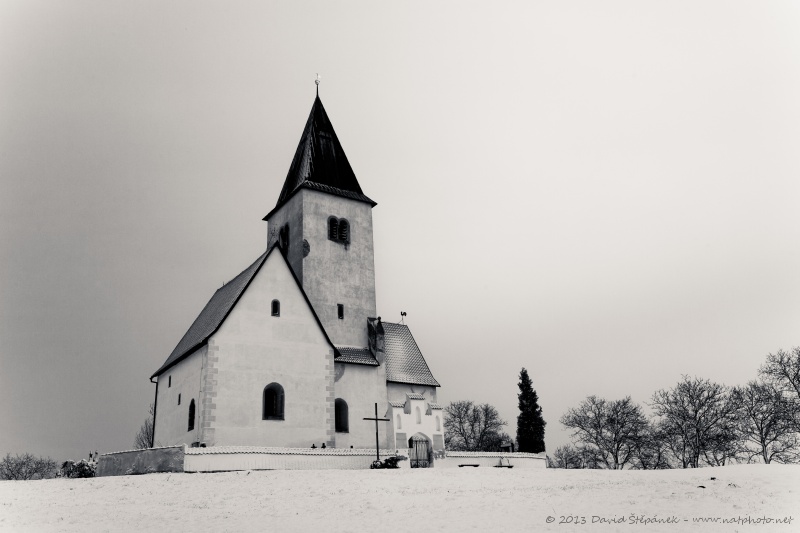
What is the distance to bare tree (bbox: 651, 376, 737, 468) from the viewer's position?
4975 centimetres

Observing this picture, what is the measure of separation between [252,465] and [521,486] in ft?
35.8

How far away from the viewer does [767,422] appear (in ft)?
153

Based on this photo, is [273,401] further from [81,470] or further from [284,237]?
[284,237]

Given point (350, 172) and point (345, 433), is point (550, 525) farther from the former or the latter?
point (350, 172)

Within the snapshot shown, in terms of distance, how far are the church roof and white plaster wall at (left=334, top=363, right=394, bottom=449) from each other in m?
11.0

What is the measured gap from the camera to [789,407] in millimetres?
44531

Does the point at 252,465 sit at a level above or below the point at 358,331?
below

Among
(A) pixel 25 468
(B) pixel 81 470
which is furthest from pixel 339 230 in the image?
(A) pixel 25 468

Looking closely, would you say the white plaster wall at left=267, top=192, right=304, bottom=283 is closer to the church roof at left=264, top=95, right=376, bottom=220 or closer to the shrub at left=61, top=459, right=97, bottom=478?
the church roof at left=264, top=95, right=376, bottom=220

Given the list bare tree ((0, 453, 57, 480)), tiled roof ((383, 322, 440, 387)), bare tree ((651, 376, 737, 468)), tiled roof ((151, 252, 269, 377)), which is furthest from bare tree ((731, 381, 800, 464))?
bare tree ((0, 453, 57, 480))

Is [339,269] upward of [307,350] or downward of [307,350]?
upward

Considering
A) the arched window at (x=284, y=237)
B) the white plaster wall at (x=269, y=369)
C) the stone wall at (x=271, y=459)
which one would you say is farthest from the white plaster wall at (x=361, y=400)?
the arched window at (x=284, y=237)

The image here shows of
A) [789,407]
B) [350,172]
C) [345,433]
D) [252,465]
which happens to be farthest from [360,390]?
[789,407]

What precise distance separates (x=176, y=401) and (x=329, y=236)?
12.6 meters
